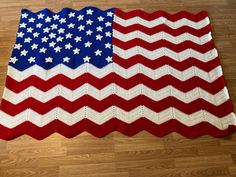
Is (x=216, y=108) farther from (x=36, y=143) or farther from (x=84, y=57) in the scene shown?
(x=36, y=143)

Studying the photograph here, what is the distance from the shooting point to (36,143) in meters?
1.85

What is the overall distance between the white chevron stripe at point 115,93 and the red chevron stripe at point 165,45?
33cm

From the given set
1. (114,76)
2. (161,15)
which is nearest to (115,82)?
(114,76)

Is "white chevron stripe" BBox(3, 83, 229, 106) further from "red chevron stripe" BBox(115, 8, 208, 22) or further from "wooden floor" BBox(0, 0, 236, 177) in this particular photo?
"red chevron stripe" BBox(115, 8, 208, 22)

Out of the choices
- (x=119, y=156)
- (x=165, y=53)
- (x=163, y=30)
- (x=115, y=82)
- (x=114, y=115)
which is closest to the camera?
(x=119, y=156)

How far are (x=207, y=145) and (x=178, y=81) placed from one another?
0.46 metres

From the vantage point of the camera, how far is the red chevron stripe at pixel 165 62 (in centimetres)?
215

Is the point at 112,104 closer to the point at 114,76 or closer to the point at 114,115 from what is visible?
the point at 114,115

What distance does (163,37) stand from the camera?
229 cm

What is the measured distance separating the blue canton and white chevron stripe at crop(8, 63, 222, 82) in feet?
0.11

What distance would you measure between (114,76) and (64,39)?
48 cm

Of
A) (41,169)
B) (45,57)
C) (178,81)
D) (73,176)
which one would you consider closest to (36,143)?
(41,169)

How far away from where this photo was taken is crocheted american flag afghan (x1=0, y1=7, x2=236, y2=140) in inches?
75.5

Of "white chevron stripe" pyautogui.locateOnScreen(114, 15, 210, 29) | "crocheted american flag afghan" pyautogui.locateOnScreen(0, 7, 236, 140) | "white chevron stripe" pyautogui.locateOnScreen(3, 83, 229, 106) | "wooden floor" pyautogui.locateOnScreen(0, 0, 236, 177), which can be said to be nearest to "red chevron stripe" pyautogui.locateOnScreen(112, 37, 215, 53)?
"crocheted american flag afghan" pyautogui.locateOnScreen(0, 7, 236, 140)
